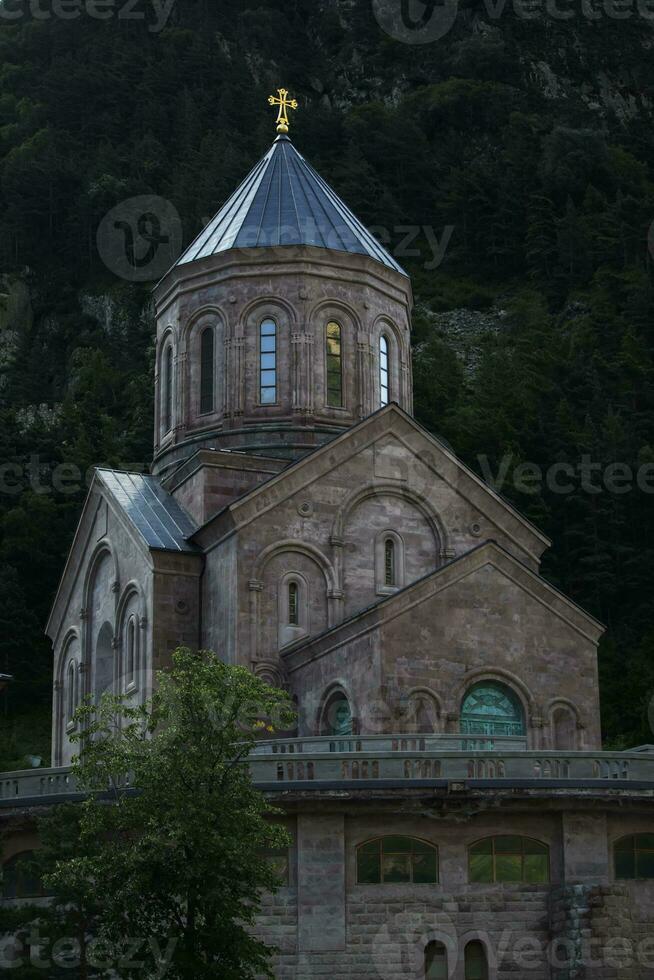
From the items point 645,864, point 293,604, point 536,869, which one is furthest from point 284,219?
point 645,864

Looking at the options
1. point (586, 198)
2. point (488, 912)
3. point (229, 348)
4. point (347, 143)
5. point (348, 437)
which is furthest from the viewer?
point (347, 143)

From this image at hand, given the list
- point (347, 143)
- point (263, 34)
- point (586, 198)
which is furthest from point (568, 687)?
point (263, 34)

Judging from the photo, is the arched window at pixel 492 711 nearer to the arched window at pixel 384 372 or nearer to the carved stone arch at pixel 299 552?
the carved stone arch at pixel 299 552

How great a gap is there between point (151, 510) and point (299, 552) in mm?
3880

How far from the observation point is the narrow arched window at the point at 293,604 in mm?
33656

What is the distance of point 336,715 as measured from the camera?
31.7 metres

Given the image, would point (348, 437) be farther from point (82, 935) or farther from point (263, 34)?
point (263, 34)

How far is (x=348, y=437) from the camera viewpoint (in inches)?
1378

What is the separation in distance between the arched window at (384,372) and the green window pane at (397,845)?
1354 centimetres

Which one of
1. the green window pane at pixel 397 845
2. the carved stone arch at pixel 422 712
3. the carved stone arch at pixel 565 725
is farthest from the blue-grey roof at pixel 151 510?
the green window pane at pixel 397 845

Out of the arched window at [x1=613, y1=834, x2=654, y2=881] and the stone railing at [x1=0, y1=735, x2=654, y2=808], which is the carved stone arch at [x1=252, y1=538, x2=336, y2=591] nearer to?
the stone railing at [x1=0, y1=735, x2=654, y2=808]

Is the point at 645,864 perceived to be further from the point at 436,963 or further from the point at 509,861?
the point at 436,963

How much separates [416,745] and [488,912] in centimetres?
316

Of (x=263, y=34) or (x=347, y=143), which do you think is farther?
(x=263, y=34)
